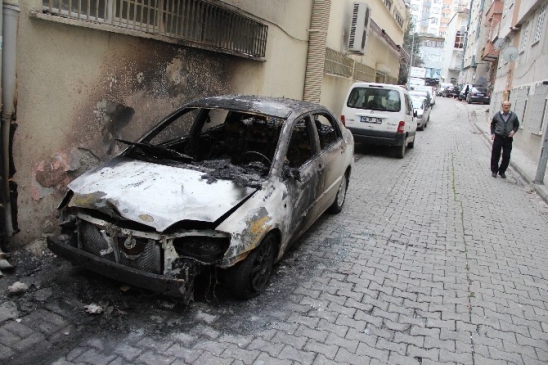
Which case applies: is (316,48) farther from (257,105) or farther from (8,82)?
(8,82)

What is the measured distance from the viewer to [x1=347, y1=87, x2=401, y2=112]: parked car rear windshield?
11.4m

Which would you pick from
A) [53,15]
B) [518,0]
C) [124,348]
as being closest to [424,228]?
[124,348]

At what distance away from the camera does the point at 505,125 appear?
9.41m

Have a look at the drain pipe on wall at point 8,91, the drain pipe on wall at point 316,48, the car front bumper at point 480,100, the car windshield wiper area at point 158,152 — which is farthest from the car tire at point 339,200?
the car front bumper at point 480,100

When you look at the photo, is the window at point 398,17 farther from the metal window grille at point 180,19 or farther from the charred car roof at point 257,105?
the charred car roof at point 257,105

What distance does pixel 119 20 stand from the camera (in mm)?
5117

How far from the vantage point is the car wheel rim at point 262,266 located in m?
3.77

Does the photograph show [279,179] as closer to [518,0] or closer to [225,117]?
[225,117]

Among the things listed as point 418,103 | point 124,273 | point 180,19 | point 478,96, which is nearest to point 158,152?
point 124,273

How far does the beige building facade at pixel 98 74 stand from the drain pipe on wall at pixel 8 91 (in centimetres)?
2

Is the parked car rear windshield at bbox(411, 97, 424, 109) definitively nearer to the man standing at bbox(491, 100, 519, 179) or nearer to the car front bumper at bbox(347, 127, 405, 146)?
the car front bumper at bbox(347, 127, 405, 146)

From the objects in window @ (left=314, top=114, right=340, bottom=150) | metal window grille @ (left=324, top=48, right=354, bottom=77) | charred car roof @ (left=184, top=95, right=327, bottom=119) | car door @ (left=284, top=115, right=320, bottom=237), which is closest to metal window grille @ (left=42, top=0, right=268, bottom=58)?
charred car roof @ (left=184, top=95, right=327, bottom=119)

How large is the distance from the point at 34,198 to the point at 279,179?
2.39 meters

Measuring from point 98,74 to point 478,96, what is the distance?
41.3 m
